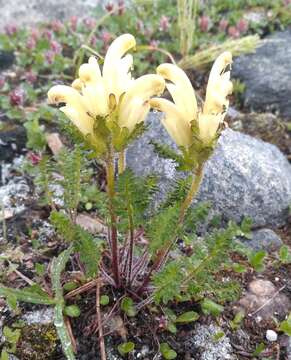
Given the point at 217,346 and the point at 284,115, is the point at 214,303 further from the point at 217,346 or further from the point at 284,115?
the point at 284,115

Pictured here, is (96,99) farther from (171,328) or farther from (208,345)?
(208,345)

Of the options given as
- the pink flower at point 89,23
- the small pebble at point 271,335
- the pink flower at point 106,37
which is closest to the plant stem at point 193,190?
the small pebble at point 271,335

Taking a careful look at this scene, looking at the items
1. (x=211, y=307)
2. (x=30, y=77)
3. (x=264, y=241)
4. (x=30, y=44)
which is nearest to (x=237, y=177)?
(x=264, y=241)

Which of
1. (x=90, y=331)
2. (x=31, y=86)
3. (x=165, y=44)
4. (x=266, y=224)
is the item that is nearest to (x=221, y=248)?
(x=90, y=331)

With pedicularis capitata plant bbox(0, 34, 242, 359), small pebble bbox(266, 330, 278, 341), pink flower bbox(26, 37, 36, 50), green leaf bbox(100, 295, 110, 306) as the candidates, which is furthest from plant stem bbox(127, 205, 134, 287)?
pink flower bbox(26, 37, 36, 50)

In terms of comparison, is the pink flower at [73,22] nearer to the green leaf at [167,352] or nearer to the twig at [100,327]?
the twig at [100,327]

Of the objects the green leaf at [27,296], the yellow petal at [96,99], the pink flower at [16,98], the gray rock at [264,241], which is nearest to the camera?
the yellow petal at [96,99]
